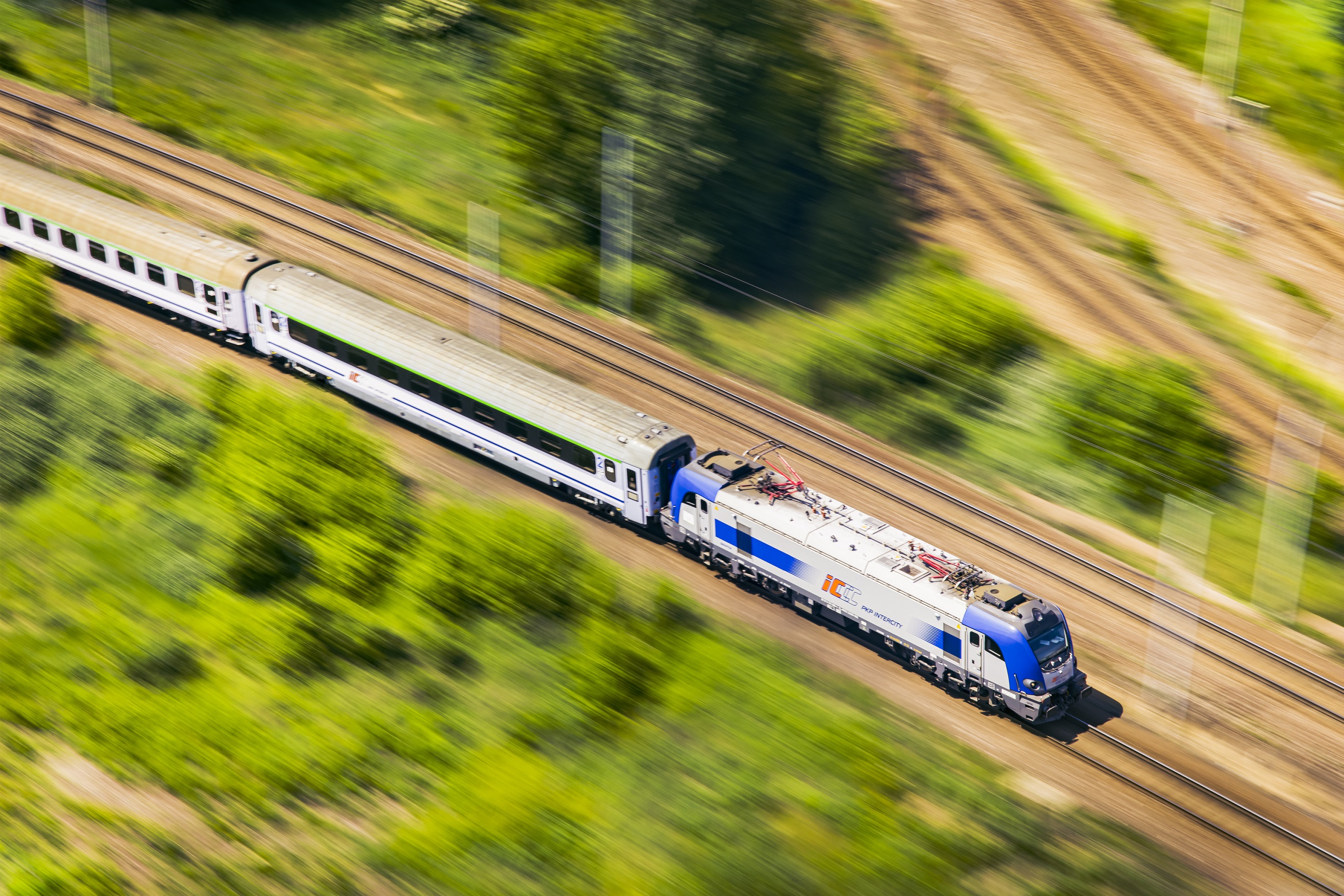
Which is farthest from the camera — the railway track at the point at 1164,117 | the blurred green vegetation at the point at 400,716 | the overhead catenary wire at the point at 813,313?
the railway track at the point at 1164,117

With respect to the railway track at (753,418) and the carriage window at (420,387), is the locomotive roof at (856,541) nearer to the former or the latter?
the railway track at (753,418)

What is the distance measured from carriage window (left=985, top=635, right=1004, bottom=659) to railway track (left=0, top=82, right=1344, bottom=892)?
21.7 feet

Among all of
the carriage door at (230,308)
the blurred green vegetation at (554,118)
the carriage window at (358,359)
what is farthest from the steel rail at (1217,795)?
the carriage door at (230,308)

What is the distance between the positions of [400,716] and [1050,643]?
14056 mm

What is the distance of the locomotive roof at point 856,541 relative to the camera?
27844 mm

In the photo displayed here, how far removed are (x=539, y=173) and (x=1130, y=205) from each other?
22.0 metres

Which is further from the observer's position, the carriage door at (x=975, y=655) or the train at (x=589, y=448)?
the train at (x=589, y=448)

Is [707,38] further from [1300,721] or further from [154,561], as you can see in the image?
[1300,721]

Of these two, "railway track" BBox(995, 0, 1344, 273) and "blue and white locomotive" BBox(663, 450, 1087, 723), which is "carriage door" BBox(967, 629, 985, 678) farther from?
"railway track" BBox(995, 0, 1344, 273)

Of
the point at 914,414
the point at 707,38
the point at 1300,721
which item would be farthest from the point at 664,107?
the point at 1300,721

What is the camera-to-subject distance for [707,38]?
4069cm

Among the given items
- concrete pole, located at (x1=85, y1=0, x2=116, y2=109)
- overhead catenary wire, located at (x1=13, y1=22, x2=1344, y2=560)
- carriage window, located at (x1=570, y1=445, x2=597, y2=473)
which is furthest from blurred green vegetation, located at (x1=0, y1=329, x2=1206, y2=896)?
concrete pole, located at (x1=85, y1=0, x2=116, y2=109)

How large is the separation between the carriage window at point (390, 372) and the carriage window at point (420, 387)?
290mm

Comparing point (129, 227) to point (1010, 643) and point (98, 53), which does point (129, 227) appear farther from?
point (1010, 643)
